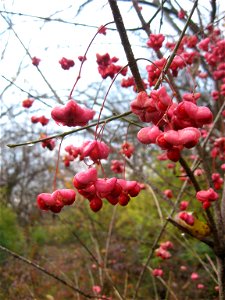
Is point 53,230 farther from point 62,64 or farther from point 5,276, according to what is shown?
point 62,64

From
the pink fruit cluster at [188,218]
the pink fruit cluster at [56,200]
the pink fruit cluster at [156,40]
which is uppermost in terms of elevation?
the pink fruit cluster at [156,40]

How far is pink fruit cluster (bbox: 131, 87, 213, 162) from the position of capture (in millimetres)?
1043

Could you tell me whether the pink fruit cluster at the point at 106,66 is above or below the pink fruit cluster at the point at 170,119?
above

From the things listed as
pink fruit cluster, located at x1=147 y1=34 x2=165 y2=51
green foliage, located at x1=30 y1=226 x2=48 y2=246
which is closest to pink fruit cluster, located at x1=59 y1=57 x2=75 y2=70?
pink fruit cluster, located at x1=147 y1=34 x2=165 y2=51

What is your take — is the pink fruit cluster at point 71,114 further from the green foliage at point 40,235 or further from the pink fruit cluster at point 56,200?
the green foliage at point 40,235

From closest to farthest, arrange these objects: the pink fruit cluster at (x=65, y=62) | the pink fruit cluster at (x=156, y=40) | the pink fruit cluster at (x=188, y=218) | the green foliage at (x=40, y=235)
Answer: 1. the pink fruit cluster at (x=188, y=218)
2. the pink fruit cluster at (x=156, y=40)
3. the pink fruit cluster at (x=65, y=62)
4. the green foliage at (x=40, y=235)

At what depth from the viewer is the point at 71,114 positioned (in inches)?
47.4

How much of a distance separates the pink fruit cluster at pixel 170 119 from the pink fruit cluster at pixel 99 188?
0.60ft

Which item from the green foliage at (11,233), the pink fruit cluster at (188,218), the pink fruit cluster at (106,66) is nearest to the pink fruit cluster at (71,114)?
the pink fruit cluster at (188,218)

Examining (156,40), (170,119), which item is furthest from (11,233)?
(170,119)

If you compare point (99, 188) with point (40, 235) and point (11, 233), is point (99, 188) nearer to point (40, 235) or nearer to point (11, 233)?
point (11, 233)

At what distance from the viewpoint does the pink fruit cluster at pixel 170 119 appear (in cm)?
104

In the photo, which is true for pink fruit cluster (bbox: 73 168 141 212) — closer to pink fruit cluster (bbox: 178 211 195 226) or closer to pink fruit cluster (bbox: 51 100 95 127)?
pink fruit cluster (bbox: 51 100 95 127)

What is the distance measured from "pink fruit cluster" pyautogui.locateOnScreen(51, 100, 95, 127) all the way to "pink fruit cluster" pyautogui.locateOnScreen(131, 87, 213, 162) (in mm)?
178
